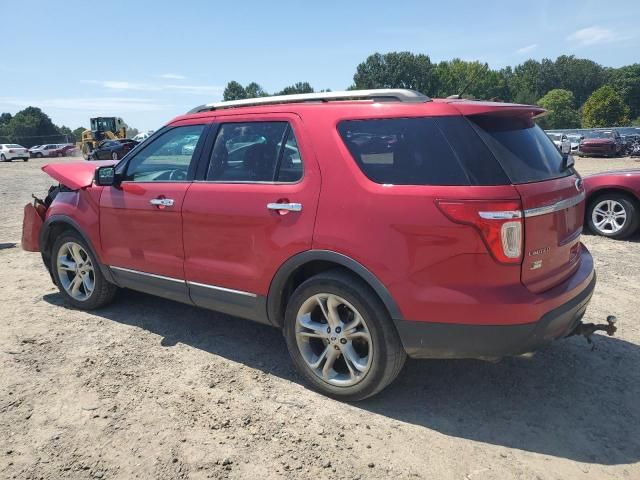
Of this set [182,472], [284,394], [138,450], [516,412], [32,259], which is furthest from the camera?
[32,259]

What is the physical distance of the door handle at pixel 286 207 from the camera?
3.16 metres

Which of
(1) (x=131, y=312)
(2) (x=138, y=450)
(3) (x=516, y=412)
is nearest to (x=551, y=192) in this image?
(3) (x=516, y=412)

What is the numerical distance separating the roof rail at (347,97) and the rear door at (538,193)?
1.37 ft

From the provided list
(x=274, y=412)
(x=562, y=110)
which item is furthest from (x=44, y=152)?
(x=562, y=110)

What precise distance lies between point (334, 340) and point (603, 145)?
28.9 meters

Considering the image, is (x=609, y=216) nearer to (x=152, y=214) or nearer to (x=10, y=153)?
(x=152, y=214)

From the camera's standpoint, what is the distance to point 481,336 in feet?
8.82

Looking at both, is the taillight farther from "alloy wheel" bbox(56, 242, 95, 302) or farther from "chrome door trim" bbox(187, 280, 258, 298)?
"alloy wheel" bbox(56, 242, 95, 302)

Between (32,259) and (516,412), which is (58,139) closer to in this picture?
(32,259)

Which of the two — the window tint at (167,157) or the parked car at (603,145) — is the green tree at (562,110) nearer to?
the parked car at (603,145)

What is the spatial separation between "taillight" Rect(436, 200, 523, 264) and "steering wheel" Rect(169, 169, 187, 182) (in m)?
2.19

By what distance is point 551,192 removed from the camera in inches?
112

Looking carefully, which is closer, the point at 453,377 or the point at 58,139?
the point at 453,377

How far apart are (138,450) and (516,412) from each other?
2.19m
